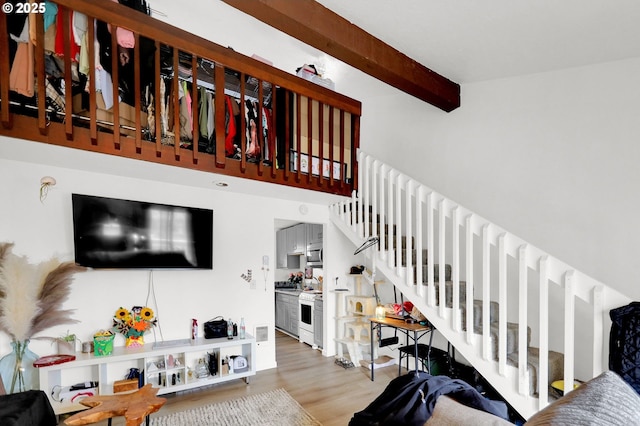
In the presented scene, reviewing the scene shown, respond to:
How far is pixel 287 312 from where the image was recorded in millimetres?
6281

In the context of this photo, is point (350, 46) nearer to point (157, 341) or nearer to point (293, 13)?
point (293, 13)

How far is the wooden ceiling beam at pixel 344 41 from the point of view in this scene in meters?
2.25

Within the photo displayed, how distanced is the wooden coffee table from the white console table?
0.79 metres

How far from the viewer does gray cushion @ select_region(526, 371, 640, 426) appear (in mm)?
689

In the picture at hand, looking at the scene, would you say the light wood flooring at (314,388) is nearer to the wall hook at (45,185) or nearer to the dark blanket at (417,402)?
the dark blanket at (417,402)

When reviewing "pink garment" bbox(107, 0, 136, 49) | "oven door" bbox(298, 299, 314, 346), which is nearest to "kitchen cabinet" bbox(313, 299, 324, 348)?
"oven door" bbox(298, 299, 314, 346)

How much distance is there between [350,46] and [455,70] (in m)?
1.42

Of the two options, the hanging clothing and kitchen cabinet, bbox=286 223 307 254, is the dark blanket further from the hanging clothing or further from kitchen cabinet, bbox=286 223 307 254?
kitchen cabinet, bbox=286 223 307 254

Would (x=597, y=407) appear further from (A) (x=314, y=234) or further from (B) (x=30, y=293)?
(A) (x=314, y=234)

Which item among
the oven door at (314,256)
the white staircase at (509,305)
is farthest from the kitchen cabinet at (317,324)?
the white staircase at (509,305)

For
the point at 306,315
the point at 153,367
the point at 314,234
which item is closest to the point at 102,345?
the point at 153,367

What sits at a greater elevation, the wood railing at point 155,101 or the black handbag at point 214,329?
the wood railing at point 155,101

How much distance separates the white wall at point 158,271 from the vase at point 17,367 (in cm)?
8

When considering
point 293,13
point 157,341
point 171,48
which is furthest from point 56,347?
point 293,13
